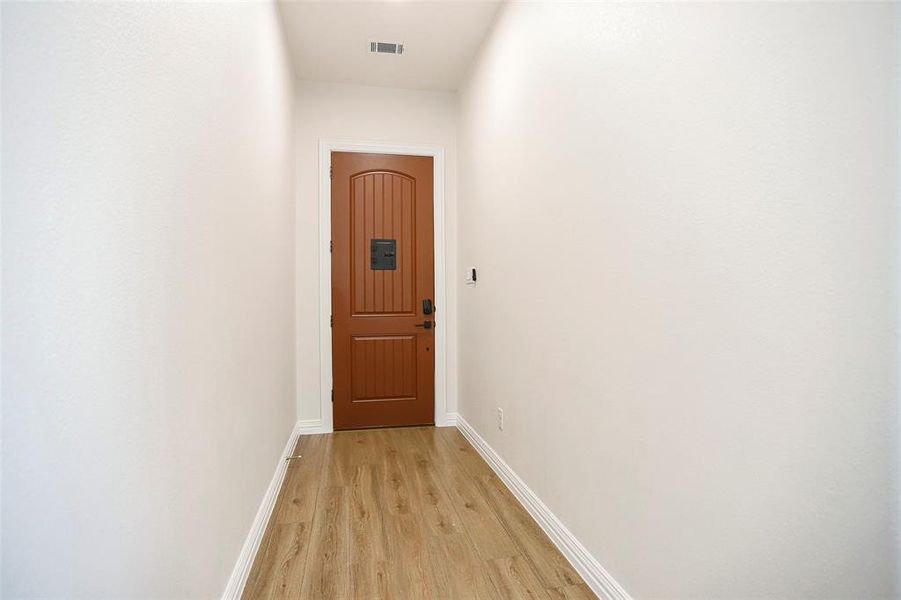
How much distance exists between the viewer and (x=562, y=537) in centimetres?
186

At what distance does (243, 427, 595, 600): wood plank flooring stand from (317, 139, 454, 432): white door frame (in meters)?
0.72

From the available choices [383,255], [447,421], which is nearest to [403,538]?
[447,421]

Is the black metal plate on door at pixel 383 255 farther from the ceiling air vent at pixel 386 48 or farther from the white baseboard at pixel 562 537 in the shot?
the white baseboard at pixel 562 537

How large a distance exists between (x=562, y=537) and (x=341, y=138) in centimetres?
314

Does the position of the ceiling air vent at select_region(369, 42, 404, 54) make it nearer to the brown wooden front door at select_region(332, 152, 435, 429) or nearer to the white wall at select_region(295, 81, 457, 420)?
the white wall at select_region(295, 81, 457, 420)

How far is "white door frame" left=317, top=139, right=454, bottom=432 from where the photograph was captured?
139 inches

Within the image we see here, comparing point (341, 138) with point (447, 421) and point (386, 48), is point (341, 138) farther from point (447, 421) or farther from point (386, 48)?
point (447, 421)

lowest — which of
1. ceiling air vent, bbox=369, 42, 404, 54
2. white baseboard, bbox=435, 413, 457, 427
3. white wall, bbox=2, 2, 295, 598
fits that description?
white baseboard, bbox=435, 413, 457, 427

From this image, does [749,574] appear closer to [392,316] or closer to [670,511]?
[670,511]

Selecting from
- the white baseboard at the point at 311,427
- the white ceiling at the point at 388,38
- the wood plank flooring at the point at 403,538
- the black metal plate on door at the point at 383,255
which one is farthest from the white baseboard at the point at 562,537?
the white ceiling at the point at 388,38

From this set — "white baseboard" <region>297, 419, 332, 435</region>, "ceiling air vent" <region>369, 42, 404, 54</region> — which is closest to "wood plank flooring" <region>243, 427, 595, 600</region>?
"white baseboard" <region>297, 419, 332, 435</region>

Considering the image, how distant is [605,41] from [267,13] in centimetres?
172

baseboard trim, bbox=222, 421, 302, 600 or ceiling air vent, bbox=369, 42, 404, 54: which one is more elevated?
ceiling air vent, bbox=369, 42, 404, 54

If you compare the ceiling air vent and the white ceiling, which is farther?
the ceiling air vent
